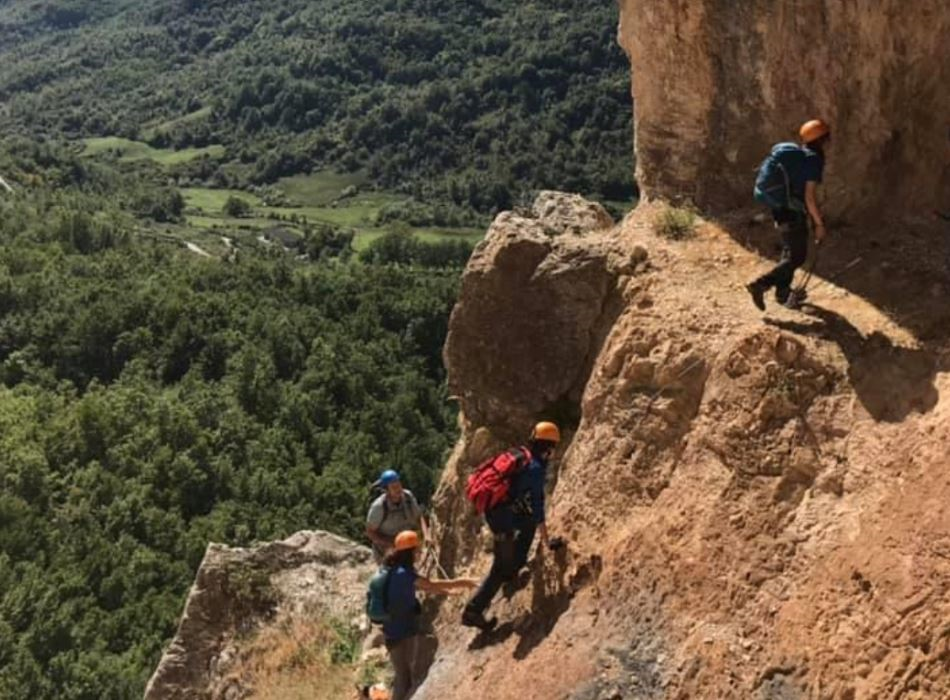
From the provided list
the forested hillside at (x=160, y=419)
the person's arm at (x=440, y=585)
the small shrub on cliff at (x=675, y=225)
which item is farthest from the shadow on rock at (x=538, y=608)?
the forested hillside at (x=160, y=419)

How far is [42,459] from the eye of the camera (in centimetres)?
4956

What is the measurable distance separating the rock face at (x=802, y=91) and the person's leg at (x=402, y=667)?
735 cm

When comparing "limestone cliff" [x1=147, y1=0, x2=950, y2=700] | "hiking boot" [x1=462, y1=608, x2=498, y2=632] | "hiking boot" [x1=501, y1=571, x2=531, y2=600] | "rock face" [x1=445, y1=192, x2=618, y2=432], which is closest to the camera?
"limestone cliff" [x1=147, y1=0, x2=950, y2=700]

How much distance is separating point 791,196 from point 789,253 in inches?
27.4

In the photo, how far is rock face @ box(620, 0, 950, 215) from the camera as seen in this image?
1357cm

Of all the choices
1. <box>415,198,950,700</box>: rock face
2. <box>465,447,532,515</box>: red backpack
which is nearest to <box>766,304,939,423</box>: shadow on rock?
<box>415,198,950,700</box>: rock face

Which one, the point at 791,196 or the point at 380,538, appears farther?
the point at 380,538

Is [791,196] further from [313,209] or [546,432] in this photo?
[313,209]

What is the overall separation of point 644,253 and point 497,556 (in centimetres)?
458

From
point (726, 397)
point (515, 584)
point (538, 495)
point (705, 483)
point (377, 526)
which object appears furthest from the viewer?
point (377, 526)

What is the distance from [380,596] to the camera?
12852mm

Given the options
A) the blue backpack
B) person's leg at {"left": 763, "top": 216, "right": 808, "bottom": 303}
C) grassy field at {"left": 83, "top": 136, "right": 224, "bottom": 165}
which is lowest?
grassy field at {"left": 83, "top": 136, "right": 224, "bottom": 165}

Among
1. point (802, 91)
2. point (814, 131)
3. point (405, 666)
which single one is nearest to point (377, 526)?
point (405, 666)

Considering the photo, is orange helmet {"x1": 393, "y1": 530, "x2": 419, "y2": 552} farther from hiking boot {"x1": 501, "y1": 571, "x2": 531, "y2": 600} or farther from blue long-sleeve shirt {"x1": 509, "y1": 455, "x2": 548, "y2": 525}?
hiking boot {"x1": 501, "y1": 571, "x2": 531, "y2": 600}
